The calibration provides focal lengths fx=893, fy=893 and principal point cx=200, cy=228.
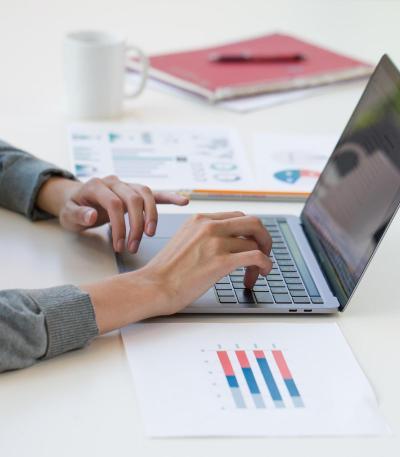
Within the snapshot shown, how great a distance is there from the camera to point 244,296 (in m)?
1.13

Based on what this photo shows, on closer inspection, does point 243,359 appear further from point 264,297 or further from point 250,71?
point 250,71

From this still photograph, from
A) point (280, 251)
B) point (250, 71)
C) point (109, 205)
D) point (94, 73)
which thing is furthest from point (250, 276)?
point (250, 71)

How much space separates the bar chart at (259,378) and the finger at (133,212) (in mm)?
233

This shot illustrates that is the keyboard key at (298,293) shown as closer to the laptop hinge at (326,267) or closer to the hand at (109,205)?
the laptop hinge at (326,267)

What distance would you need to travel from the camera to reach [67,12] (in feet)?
7.03

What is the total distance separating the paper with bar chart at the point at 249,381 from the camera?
921mm

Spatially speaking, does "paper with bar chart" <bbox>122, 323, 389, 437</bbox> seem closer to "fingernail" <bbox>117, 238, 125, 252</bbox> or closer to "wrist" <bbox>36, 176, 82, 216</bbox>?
"fingernail" <bbox>117, 238, 125, 252</bbox>

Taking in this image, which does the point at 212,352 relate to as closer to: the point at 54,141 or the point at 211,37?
the point at 54,141

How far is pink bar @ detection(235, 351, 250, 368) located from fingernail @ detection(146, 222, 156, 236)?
240mm

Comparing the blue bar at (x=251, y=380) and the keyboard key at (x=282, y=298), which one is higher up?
the blue bar at (x=251, y=380)

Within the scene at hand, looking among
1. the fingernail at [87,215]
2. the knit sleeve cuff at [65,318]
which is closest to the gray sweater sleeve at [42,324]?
the knit sleeve cuff at [65,318]

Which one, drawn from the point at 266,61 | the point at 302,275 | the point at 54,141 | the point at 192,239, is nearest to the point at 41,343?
the point at 192,239

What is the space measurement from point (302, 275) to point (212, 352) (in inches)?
8.8

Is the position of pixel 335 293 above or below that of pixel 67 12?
above
